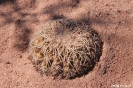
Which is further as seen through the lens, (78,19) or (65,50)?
A: (78,19)

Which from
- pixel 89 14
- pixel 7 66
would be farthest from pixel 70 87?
pixel 89 14

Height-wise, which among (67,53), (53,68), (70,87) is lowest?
(70,87)

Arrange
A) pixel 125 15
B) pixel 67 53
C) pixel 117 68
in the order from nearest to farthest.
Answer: pixel 67 53 < pixel 117 68 < pixel 125 15

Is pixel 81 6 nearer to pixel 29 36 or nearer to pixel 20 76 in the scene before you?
pixel 29 36

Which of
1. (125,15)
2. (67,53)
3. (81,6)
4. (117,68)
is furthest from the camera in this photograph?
(81,6)

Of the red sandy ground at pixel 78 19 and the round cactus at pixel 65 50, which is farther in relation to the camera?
the red sandy ground at pixel 78 19

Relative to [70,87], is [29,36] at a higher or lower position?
higher
